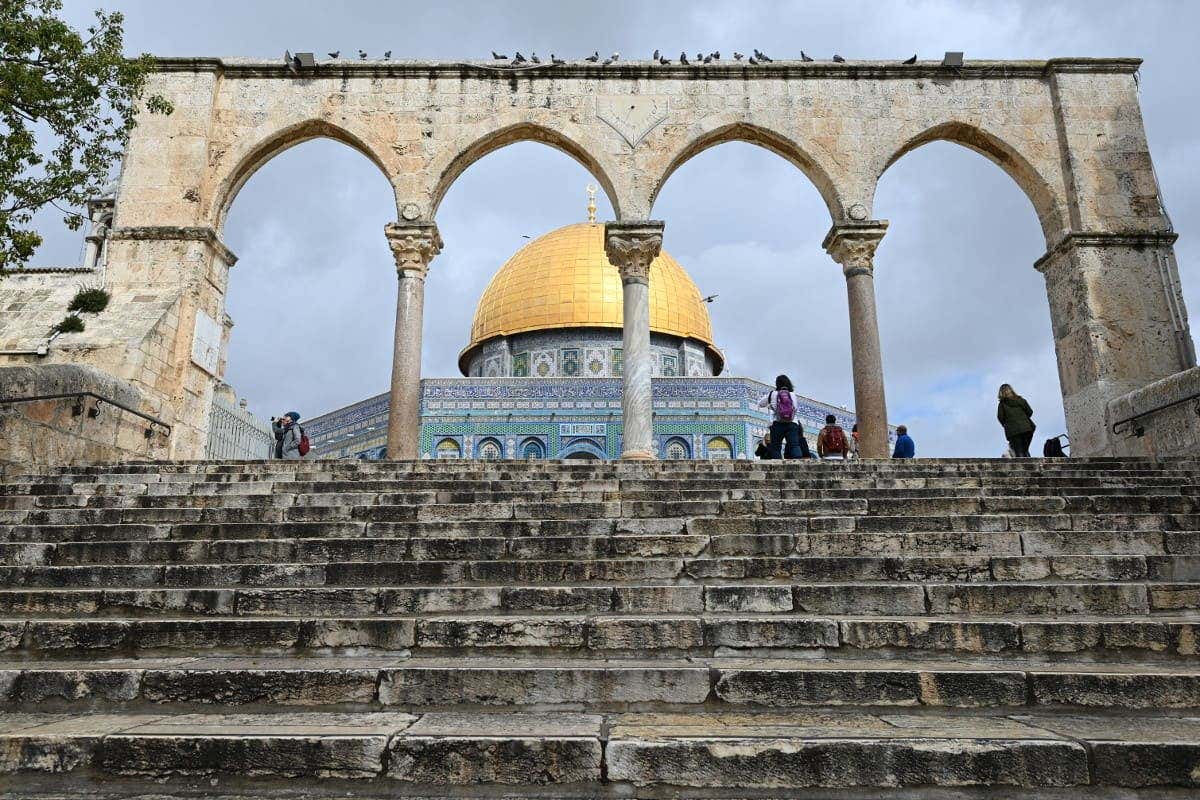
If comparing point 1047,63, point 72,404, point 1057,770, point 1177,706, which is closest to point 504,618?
point 1057,770

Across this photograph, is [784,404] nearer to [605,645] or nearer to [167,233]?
[605,645]

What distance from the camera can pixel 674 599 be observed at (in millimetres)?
3648

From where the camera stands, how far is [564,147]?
1138 cm

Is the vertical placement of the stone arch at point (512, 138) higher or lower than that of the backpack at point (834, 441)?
higher

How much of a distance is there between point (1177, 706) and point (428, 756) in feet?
8.29

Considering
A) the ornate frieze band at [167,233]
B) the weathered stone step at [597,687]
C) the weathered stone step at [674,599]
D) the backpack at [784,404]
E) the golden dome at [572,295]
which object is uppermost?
the golden dome at [572,295]

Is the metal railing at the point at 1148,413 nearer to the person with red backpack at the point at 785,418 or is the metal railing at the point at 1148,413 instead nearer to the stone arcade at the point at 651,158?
the stone arcade at the point at 651,158

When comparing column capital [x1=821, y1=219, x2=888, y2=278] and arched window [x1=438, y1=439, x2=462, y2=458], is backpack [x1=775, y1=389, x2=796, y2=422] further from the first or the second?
arched window [x1=438, y1=439, x2=462, y2=458]

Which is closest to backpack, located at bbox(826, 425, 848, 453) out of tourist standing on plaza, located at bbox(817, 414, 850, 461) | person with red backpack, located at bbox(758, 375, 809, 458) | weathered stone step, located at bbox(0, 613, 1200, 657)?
tourist standing on plaza, located at bbox(817, 414, 850, 461)

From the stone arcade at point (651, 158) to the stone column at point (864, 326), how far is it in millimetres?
24

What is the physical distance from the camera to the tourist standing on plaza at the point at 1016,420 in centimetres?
904

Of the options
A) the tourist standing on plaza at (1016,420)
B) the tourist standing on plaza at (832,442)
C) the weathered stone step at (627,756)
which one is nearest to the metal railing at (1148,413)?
the tourist standing on plaza at (1016,420)

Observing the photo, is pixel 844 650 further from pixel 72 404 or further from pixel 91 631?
pixel 72 404

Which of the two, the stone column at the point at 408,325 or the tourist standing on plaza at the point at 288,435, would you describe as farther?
the tourist standing on plaza at the point at 288,435
